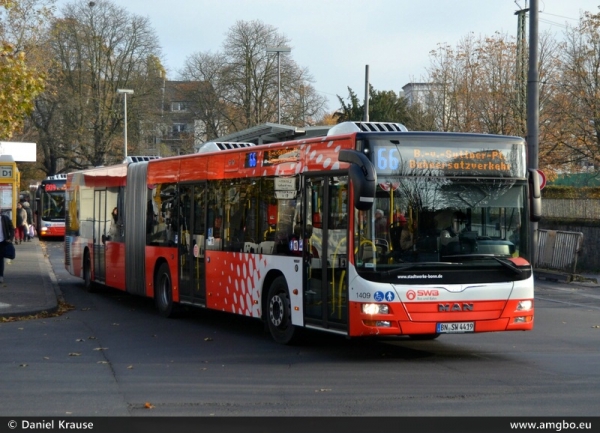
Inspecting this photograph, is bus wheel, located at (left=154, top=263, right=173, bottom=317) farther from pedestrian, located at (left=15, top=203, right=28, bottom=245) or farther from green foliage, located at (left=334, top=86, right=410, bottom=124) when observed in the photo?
green foliage, located at (left=334, top=86, right=410, bottom=124)

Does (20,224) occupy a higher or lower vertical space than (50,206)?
lower

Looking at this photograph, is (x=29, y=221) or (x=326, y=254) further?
(x=29, y=221)

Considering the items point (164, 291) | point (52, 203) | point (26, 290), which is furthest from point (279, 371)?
point (52, 203)

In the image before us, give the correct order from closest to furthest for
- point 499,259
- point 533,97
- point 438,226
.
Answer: point 438,226 → point 499,259 → point 533,97

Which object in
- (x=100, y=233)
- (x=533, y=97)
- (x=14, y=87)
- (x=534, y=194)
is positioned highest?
(x=533, y=97)

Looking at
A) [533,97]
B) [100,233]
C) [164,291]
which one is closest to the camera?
[164,291]

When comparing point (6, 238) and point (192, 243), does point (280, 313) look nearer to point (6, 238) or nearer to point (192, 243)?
point (192, 243)

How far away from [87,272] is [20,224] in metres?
24.3

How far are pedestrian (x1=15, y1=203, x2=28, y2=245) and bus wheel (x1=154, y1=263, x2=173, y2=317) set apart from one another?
2828 cm

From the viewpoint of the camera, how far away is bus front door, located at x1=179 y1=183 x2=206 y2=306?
15977mm

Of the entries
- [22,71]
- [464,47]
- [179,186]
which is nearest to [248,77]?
[464,47]

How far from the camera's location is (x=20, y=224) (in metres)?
46.2

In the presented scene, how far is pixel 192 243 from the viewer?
16.4 m

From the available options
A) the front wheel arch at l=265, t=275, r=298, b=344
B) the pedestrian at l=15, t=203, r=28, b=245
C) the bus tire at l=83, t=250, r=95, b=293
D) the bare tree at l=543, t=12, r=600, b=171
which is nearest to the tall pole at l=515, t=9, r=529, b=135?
the bare tree at l=543, t=12, r=600, b=171
